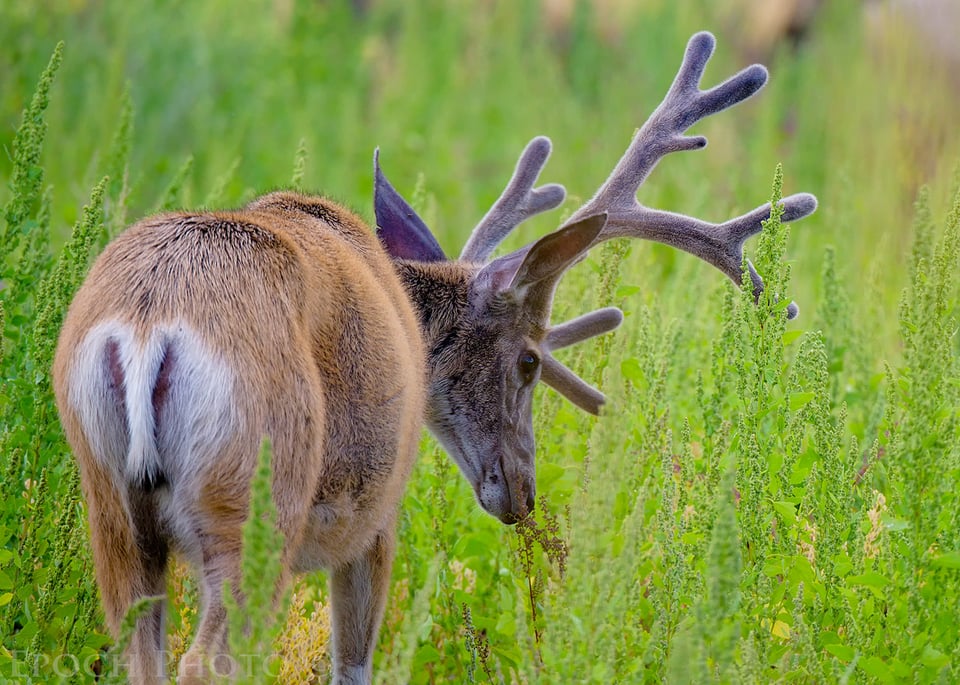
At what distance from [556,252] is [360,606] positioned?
1.15 meters

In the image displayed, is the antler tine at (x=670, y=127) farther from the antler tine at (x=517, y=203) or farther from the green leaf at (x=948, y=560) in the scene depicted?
the green leaf at (x=948, y=560)

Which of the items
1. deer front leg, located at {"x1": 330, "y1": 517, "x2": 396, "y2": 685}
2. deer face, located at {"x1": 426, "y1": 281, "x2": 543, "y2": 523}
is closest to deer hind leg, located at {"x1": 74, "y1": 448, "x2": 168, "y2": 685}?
deer front leg, located at {"x1": 330, "y1": 517, "x2": 396, "y2": 685}

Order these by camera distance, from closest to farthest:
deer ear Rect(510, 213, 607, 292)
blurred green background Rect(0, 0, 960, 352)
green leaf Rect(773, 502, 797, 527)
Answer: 1. green leaf Rect(773, 502, 797, 527)
2. deer ear Rect(510, 213, 607, 292)
3. blurred green background Rect(0, 0, 960, 352)

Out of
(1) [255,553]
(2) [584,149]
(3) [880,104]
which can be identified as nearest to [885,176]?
(3) [880,104]

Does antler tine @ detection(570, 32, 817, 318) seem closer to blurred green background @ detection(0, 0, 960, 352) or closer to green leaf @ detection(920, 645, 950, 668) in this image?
green leaf @ detection(920, 645, 950, 668)

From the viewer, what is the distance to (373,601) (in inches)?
139

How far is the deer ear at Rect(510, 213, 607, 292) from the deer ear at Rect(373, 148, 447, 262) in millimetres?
533

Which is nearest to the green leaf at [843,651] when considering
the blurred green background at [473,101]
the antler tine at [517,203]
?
the antler tine at [517,203]

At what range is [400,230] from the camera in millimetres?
4254

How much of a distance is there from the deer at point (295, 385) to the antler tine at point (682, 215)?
0.01 m

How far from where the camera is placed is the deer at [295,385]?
7.88ft

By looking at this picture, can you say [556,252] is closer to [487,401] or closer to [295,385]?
[487,401]

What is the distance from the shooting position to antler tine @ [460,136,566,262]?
454 cm

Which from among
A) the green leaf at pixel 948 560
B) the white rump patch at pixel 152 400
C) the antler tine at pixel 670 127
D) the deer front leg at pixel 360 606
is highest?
the antler tine at pixel 670 127
